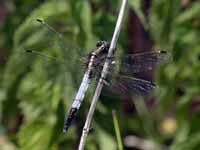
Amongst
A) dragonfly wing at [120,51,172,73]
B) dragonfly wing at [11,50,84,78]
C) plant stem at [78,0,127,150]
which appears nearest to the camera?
plant stem at [78,0,127,150]

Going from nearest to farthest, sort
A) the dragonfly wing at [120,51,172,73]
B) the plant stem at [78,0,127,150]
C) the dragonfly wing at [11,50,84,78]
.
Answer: the plant stem at [78,0,127,150]
the dragonfly wing at [120,51,172,73]
the dragonfly wing at [11,50,84,78]

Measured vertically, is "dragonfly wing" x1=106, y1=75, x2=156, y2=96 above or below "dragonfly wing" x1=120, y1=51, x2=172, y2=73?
below

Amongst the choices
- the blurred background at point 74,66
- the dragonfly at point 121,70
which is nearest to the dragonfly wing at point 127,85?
the dragonfly at point 121,70

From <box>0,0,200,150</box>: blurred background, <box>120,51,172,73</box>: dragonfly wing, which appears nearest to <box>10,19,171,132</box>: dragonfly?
<box>120,51,172,73</box>: dragonfly wing

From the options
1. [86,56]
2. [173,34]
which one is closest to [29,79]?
[86,56]

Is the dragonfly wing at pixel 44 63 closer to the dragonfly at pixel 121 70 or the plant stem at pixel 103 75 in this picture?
the dragonfly at pixel 121 70

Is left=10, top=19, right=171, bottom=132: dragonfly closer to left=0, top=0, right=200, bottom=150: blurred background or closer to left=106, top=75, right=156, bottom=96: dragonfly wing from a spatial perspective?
left=106, top=75, right=156, bottom=96: dragonfly wing
